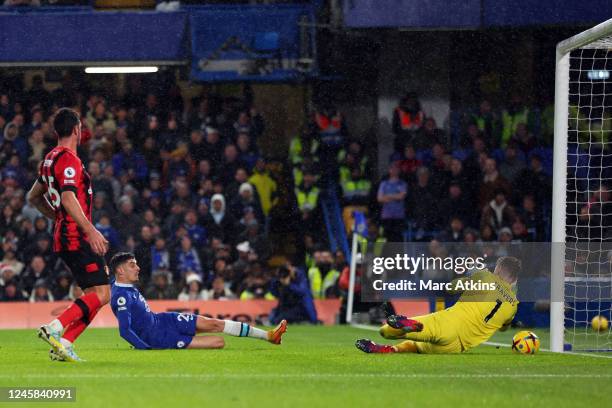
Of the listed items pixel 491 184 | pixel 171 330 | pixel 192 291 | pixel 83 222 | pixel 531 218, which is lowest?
pixel 192 291

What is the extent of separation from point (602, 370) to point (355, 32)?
571 inches

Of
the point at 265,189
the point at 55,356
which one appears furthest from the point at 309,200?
the point at 55,356

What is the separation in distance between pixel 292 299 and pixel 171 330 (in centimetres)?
846

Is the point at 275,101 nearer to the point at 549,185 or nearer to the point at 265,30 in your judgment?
the point at 265,30

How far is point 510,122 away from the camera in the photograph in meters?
24.1

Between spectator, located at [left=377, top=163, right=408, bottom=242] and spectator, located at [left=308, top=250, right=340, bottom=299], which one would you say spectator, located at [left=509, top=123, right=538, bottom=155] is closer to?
spectator, located at [left=377, top=163, right=408, bottom=242]

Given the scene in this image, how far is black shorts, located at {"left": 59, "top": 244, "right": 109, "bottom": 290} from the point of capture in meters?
10.5

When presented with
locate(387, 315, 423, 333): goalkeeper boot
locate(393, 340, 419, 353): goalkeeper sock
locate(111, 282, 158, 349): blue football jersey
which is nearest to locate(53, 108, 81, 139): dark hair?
locate(111, 282, 158, 349): blue football jersey

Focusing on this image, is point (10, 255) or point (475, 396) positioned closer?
point (475, 396)

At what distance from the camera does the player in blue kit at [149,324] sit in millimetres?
12086

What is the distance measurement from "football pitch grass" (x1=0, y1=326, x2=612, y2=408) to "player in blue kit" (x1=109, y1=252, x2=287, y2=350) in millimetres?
181

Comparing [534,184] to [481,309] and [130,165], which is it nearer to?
[130,165]

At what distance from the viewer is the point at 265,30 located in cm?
2406

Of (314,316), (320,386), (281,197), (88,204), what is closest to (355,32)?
(281,197)
